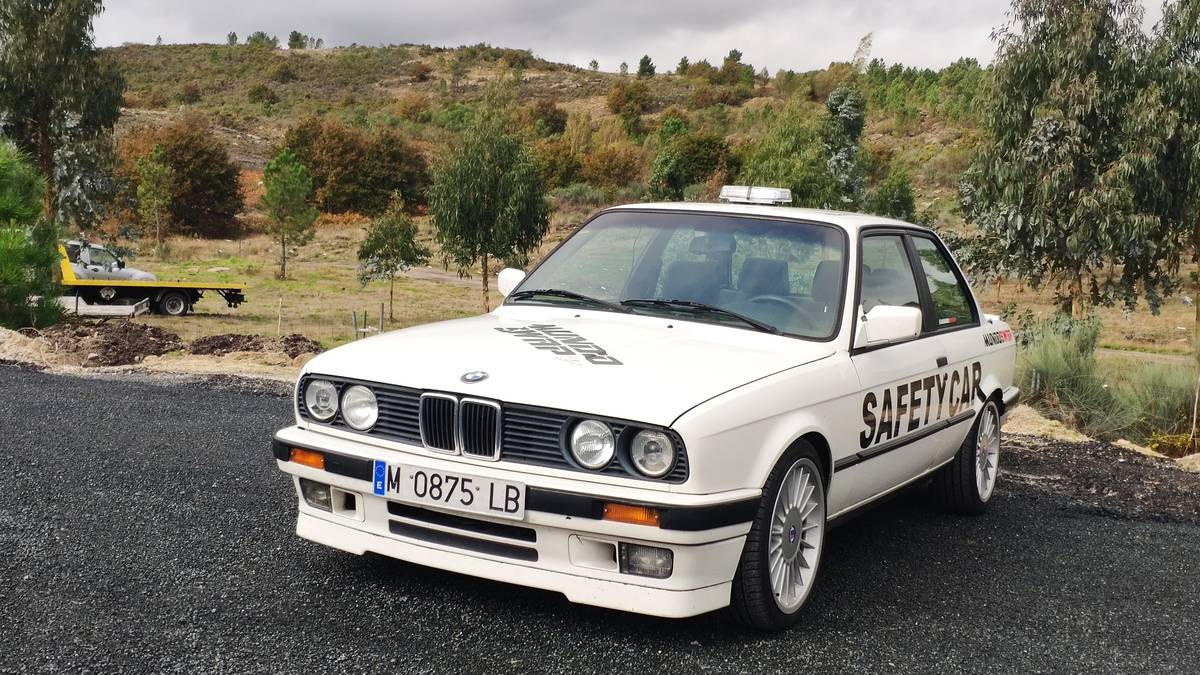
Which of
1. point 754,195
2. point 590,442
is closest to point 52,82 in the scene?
point 754,195

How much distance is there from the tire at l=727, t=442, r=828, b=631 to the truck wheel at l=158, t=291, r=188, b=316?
25.7m

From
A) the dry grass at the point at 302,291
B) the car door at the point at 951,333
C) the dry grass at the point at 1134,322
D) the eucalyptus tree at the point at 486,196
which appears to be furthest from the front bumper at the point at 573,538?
the eucalyptus tree at the point at 486,196

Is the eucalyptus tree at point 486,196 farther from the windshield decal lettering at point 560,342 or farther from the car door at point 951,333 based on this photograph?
the windshield decal lettering at point 560,342

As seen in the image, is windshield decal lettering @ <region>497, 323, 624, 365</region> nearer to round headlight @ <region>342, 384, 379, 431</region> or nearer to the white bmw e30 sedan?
the white bmw e30 sedan

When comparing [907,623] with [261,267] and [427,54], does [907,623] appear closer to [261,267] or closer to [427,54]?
[261,267]

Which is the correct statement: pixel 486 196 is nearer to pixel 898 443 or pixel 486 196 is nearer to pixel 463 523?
pixel 898 443

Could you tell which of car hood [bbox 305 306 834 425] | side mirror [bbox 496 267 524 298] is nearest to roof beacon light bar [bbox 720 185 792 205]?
side mirror [bbox 496 267 524 298]

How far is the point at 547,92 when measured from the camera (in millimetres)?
106062

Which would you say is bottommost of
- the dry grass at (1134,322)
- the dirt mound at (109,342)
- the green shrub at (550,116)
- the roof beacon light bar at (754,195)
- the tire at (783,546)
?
the dry grass at (1134,322)

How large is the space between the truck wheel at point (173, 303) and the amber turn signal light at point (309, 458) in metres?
25.0

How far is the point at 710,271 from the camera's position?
16.3ft

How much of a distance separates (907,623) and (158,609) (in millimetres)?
2696

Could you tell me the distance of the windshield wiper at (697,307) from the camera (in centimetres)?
461

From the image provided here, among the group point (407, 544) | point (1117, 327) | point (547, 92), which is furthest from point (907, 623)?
point (547, 92)
